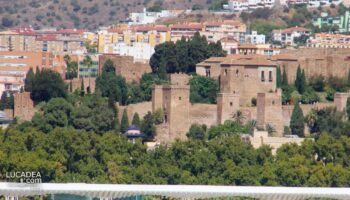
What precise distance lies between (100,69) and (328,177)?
76.3ft

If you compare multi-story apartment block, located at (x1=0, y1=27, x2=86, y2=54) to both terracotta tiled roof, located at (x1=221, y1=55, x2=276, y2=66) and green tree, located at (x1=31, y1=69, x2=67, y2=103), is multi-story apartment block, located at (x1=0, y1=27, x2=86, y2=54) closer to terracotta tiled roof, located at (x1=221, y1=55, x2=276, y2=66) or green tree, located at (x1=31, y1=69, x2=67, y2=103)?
green tree, located at (x1=31, y1=69, x2=67, y2=103)

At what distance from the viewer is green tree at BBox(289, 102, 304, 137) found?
64938mm

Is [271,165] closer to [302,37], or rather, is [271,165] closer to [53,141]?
[53,141]

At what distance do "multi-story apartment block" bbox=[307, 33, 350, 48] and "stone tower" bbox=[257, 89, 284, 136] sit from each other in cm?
2397

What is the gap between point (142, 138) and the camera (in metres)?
64.0

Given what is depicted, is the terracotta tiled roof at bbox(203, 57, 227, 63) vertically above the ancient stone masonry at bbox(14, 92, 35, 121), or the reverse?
the terracotta tiled roof at bbox(203, 57, 227, 63)

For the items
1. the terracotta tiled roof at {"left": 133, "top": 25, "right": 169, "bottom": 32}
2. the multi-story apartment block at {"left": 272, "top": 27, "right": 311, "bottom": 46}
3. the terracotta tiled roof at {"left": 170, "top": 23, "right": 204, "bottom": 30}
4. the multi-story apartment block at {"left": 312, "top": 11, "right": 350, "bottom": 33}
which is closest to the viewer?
the multi-story apartment block at {"left": 272, "top": 27, "right": 311, "bottom": 46}

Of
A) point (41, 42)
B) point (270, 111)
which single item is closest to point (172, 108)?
point (270, 111)

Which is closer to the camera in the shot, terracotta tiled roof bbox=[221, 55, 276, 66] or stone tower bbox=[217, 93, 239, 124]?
stone tower bbox=[217, 93, 239, 124]

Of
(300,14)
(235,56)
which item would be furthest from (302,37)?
(235,56)

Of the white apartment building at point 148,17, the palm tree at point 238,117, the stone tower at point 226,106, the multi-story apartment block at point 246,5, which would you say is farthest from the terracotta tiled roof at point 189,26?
the palm tree at point 238,117

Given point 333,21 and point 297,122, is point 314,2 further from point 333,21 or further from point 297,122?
point 297,122

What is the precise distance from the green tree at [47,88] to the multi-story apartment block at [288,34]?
2643 centimetres

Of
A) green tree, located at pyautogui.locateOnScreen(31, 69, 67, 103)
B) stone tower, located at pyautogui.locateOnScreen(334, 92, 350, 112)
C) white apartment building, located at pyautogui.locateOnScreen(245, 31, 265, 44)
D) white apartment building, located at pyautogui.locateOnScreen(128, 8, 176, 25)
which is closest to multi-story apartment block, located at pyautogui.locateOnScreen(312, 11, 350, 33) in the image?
white apartment building, located at pyautogui.locateOnScreen(245, 31, 265, 44)
